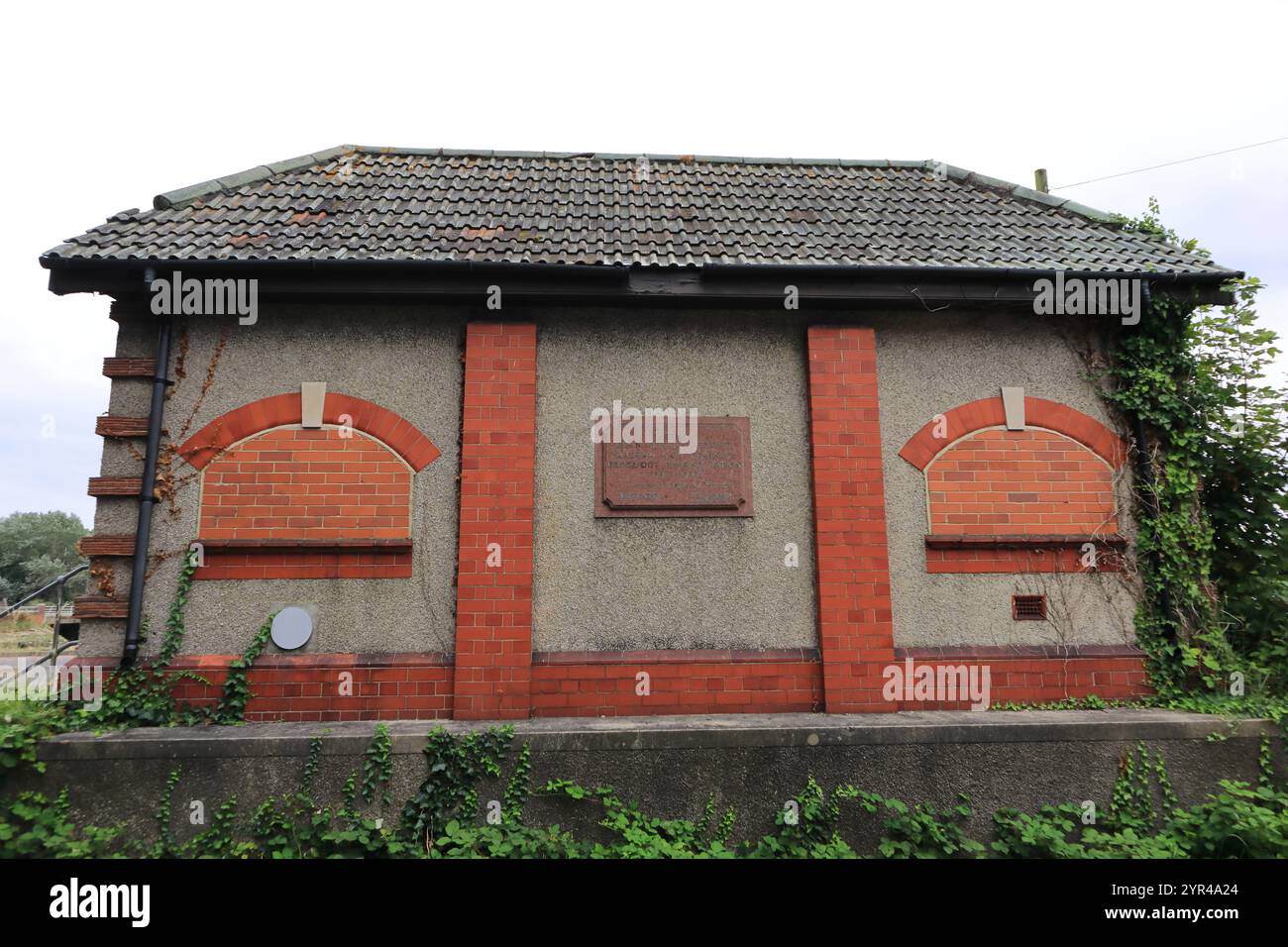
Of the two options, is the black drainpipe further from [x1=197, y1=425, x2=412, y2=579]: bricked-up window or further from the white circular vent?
the white circular vent

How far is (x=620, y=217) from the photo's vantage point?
6.21m

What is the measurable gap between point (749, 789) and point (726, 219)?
518cm

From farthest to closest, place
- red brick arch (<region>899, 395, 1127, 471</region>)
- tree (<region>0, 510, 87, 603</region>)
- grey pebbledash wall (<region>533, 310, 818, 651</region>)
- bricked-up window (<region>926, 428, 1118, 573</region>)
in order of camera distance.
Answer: tree (<region>0, 510, 87, 603</region>) < red brick arch (<region>899, 395, 1127, 471</region>) < bricked-up window (<region>926, 428, 1118, 573</region>) < grey pebbledash wall (<region>533, 310, 818, 651</region>)

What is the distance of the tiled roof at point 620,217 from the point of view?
5.41 m

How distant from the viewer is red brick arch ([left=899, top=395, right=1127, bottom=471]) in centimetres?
551

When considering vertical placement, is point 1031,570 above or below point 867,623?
above

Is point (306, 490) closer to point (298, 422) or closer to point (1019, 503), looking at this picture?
point (298, 422)

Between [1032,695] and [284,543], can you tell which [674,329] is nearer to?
[284,543]

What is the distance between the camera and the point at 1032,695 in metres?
5.13

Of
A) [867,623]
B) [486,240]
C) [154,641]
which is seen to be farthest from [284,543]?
[867,623]

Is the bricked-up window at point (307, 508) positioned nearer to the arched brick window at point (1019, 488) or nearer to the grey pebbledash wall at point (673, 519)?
the grey pebbledash wall at point (673, 519)

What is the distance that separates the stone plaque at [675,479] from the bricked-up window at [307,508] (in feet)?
5.55

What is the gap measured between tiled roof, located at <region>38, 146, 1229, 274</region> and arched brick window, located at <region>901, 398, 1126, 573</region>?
4.65 ft

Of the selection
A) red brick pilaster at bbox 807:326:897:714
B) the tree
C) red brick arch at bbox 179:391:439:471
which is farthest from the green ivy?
the tree
